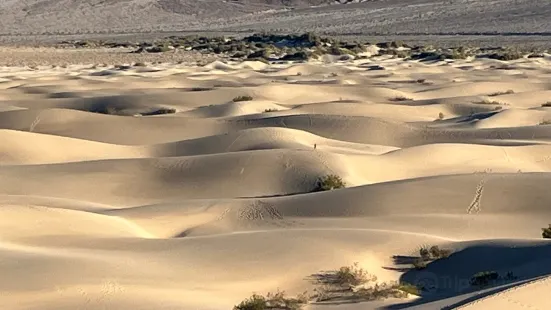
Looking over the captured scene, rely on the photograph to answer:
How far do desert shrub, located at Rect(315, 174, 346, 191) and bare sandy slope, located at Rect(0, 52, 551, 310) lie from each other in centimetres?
18

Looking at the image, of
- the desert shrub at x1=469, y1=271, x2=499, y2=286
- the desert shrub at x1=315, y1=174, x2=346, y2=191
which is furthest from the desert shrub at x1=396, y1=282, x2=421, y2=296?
the desert shrub at x1=315, y1=174, x2=346, y2=191

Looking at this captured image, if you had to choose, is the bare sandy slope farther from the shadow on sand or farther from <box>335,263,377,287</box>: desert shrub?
<box>335,263,377,287</box>: desert shrub

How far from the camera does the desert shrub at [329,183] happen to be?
567 inches

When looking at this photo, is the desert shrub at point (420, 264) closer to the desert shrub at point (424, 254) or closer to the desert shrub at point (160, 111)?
the desert shrub at point (424, 254)

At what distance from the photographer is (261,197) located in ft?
46.2

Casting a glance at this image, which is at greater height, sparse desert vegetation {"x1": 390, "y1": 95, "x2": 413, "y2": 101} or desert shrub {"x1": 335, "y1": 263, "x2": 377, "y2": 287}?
sparse desert vegetation {"x1": 390, "y1": 95, "x2": 413, "y2": 101}

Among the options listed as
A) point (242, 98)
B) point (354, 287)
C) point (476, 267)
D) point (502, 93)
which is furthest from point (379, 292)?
point (502, 93)

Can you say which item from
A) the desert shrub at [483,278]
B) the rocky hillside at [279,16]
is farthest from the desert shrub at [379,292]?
the rocky hillside at [279,16]

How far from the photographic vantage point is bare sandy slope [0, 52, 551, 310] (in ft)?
27.1

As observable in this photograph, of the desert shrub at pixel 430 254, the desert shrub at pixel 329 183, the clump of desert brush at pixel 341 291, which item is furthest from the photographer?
the desert shrub at pixel 329 183

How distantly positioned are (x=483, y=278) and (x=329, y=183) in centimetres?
595

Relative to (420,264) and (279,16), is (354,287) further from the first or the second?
(279,16)

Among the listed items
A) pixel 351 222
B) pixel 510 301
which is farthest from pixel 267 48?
pixel 510 301

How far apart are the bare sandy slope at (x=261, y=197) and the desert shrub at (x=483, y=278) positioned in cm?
13
